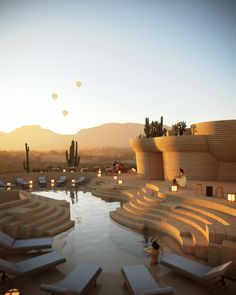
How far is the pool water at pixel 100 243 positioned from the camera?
31.4 ft

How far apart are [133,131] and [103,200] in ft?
584

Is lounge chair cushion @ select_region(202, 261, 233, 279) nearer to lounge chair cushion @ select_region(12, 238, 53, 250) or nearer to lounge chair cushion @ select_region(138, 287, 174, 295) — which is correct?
lounge chair cushion @ select_region(138, 287, 174, 295)

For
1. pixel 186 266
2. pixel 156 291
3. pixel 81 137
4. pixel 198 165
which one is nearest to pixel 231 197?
pixel 186 266

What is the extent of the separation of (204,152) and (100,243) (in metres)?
12.6

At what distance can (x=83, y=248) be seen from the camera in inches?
419

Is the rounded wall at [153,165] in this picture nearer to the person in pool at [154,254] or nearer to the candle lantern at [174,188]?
the candle lantern at [174,188]

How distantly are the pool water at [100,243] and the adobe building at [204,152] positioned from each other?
8.22 metres

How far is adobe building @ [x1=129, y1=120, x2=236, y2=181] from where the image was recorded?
19.6 meters

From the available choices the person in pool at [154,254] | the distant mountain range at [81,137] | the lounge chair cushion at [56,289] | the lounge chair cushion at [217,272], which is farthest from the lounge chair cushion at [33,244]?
the distant mountain range at [81,137]

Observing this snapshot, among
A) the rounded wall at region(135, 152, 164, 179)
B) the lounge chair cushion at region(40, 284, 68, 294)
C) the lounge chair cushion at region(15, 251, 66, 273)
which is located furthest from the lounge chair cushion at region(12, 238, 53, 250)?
the rounded wall at region(135, 152, 164, 179)

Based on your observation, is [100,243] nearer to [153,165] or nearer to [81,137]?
[153,165]

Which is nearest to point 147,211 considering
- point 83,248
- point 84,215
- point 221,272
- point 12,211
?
point 84,215

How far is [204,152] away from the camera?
68.9 ft

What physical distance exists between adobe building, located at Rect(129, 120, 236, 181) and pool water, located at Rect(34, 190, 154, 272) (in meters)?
8.22
